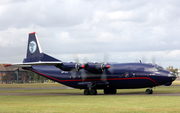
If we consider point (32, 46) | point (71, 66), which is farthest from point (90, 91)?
point (32, 46)

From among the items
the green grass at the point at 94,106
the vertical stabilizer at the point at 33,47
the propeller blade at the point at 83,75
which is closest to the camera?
the green grass at the point at 94,106

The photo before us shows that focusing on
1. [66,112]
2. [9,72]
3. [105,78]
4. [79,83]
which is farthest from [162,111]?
[9,72]

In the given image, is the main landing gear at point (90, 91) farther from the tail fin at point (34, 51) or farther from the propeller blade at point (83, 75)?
the tail fin at point (34, 51)

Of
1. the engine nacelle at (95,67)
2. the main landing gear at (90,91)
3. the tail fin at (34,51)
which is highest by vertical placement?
the tail fin at (34,51)

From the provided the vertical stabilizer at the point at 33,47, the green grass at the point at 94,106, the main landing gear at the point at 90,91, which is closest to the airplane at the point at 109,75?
the main landing gear at the point at 90,91

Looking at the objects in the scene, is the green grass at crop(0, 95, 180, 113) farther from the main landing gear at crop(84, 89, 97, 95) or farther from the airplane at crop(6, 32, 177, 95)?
the main landing gear at crop(84, 89, 97, 95)

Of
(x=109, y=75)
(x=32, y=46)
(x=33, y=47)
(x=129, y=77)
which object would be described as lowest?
(x=129, y=77)

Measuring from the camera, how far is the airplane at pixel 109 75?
122ft

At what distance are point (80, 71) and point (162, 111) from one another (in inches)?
964

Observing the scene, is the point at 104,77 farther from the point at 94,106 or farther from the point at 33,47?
the point at 94,106

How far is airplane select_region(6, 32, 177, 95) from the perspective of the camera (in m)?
37.1

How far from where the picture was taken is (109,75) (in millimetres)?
39562

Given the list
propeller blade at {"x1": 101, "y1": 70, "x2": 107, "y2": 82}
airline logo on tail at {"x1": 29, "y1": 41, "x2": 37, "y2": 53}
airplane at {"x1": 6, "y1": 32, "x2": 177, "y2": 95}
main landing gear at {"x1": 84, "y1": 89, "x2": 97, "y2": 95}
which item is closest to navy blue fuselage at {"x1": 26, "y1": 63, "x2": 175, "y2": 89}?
airplane at {"x1": 6, "y1": 32, "x2": 177, "y2": 95}

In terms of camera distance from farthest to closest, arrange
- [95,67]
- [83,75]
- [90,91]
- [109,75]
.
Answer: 1. [83,75]
2. [90,91]
3. [109,75]
4. [95,67]
